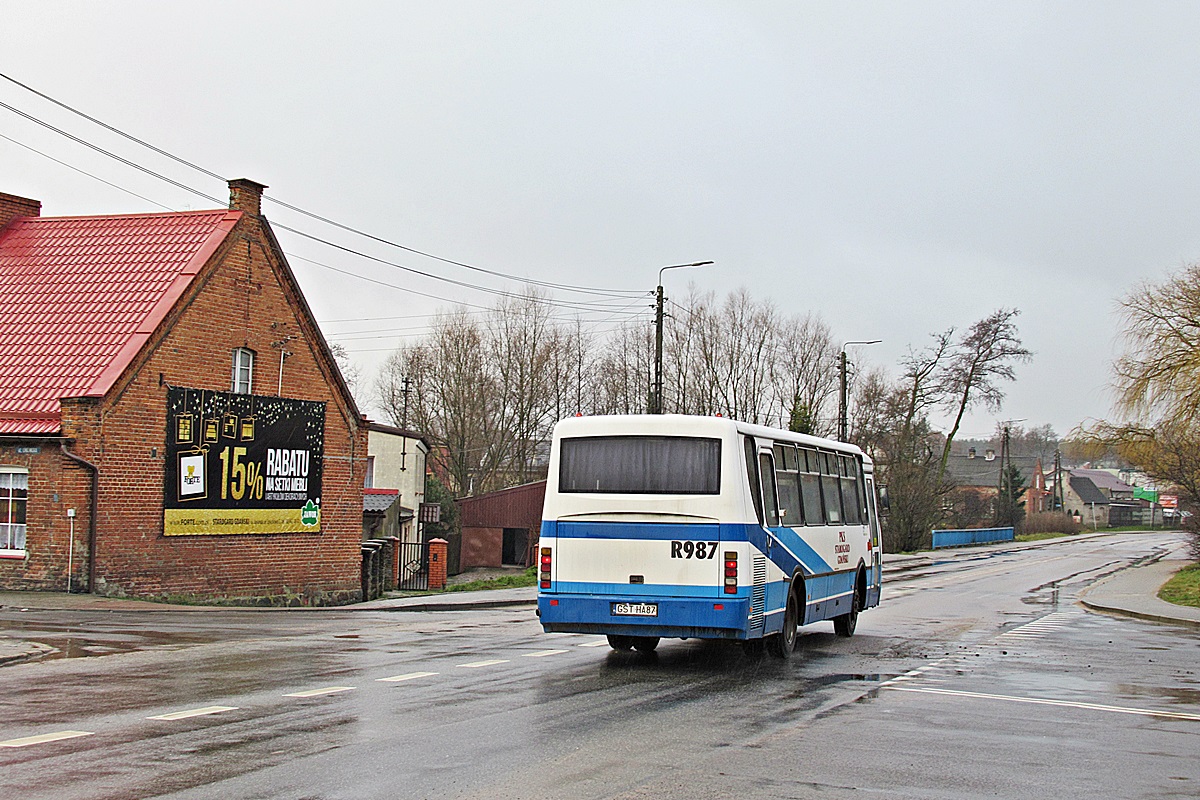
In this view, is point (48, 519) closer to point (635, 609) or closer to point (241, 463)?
point (241, 463)

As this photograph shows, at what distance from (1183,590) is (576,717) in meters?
25.5

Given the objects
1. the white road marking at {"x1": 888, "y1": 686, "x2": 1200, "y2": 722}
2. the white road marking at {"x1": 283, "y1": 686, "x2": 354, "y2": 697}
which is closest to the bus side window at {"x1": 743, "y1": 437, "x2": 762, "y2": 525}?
the white road marking at {"x1": 888, "y1": 686, "x2": 1200, "y2": 722}

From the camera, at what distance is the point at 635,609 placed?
13.9 metres

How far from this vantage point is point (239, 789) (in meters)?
6.98

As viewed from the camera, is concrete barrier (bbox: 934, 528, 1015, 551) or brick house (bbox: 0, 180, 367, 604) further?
concrete barrier (bbox: 934, 528, 1015, 551)

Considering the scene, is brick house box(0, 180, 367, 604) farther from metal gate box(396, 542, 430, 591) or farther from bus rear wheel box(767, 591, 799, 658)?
bus rear wheel box(767, 591, 799, 658)

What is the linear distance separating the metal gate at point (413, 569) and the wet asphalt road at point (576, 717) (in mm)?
19721

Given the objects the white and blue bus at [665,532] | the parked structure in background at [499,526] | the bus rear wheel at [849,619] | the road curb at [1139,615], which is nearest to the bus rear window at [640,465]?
the white and blue bus at [665,532]

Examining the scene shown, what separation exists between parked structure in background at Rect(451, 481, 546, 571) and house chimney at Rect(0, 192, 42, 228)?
26519 millimetres

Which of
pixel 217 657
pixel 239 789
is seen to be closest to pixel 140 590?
pixel 217 657

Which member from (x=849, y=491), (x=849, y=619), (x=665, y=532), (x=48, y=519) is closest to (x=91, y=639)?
(x=665, y=532)

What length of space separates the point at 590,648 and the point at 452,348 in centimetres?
4936

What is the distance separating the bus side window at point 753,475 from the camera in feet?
46.9

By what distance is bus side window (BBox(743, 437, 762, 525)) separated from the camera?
562 inches
